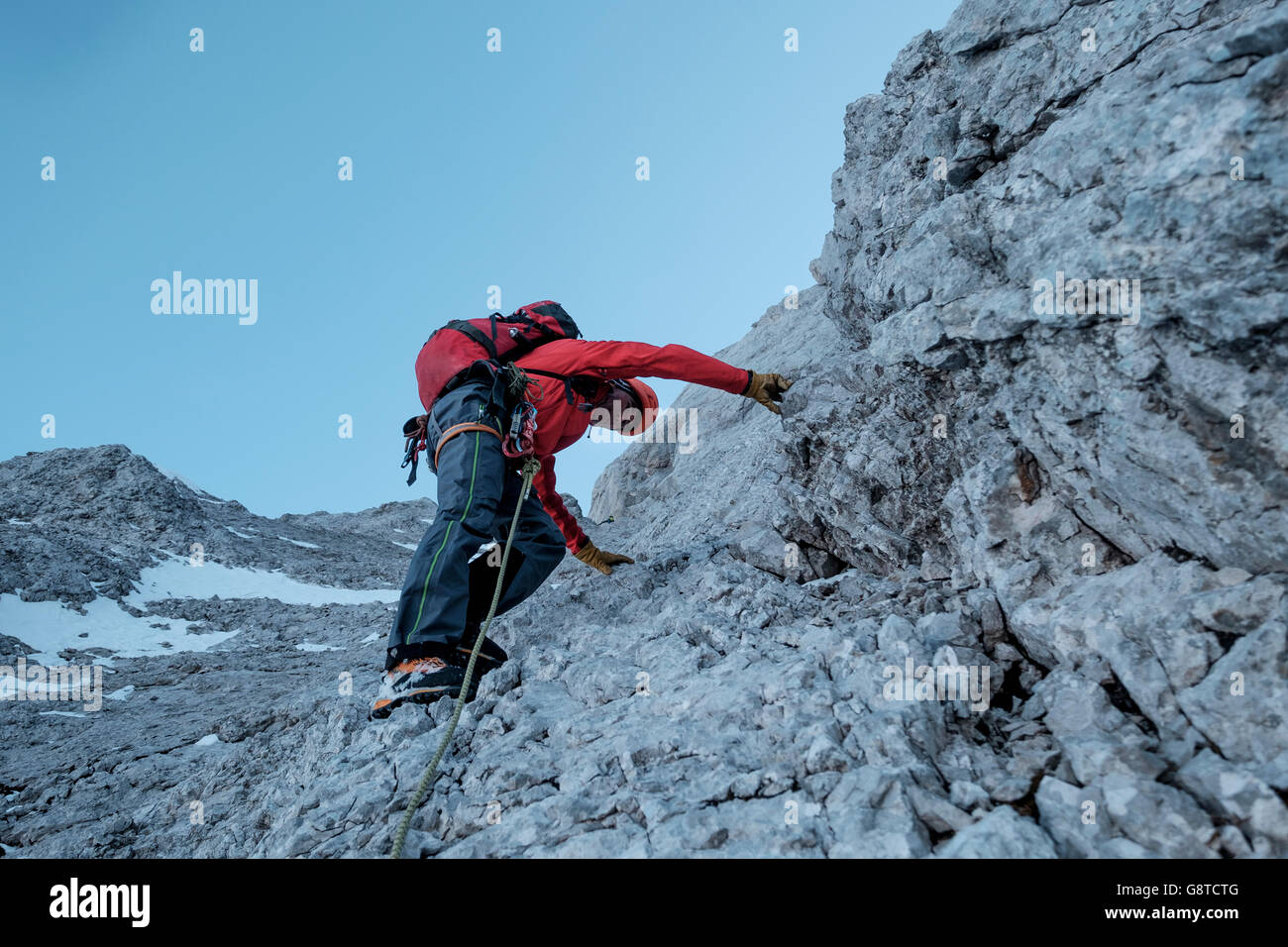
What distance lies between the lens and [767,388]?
6379 mm

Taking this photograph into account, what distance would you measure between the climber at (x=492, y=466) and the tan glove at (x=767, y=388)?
1 cm

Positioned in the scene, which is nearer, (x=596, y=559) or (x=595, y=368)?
(x=595, y=368)

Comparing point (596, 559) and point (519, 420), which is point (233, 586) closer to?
point (596, 559)

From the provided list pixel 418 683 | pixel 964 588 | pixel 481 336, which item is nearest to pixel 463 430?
pixel 481 336

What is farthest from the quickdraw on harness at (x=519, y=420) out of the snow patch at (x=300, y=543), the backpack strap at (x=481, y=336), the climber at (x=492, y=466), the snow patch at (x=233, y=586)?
the snow patch at (x=300, y=543)

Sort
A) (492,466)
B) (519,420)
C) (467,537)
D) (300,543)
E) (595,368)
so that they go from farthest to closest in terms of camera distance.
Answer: (300,543) → (595,368) → (519,420) → (492,466) → (467,537)

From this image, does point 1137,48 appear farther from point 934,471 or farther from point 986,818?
point 986,818

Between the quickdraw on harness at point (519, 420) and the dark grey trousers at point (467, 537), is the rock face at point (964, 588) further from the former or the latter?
the quickdraw on harness at point (519, 420)

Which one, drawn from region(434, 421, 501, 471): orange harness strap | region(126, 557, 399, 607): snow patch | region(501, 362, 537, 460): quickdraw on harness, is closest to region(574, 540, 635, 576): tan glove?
region(501, 362, 537, 460): quickdraw on harness

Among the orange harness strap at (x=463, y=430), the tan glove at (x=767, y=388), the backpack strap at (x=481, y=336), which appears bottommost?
the orange harness strap at (x=463, y=430)

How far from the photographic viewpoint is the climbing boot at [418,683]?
4.86m

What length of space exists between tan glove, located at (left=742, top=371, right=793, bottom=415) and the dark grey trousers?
2145mm

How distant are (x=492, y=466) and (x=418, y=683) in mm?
1737

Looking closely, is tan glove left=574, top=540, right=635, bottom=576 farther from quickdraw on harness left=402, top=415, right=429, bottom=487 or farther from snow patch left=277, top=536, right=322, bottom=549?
snow patch left=277, top=536, right=322, bottom=549
